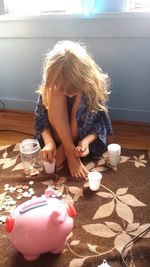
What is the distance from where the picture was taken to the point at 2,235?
1.13m

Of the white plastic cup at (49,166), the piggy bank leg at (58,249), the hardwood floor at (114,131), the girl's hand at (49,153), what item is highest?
the girl's hand at (49,153)

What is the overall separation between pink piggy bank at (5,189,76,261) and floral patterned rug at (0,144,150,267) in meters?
0.09

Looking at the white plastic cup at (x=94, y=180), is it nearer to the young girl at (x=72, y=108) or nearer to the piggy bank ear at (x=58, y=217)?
the young girl at (x=72, y=108)

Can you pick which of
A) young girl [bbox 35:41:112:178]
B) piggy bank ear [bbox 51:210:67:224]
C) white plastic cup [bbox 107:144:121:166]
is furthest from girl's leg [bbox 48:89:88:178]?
piggy bank ear [bbox 51:210:67:224]

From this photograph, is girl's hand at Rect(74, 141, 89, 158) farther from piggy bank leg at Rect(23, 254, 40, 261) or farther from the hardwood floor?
piggy bank leg at Rect(23, 254, 40, 261)

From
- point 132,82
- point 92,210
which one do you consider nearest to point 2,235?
point 92,210

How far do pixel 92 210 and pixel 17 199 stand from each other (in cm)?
32

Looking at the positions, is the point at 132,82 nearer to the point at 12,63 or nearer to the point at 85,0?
the point at 85,0

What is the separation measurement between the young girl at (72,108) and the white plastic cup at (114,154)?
3.6 inches

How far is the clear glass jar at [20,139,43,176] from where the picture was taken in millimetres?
1455

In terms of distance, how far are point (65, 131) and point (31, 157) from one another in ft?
0.69

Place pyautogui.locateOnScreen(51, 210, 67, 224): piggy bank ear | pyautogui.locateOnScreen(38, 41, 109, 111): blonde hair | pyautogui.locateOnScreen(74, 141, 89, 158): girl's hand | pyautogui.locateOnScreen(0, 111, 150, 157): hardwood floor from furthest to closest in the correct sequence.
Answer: pyautogui.locateOnScreen(0, 111, 150, 157): hardwood floor < pyautogui.locateOnScreen(74, 141, 89, 158): girl's hand < pyautogui.locateOnScreen(38, 41, 109, 111): blonde hair < pyautogui.locateOnScreen(51, 210, 67, 224): piggy bank ear

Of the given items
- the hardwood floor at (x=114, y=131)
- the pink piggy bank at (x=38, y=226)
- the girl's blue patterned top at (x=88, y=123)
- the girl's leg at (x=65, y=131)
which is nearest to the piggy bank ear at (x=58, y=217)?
the pink piggy bank at (x=38, y=226)

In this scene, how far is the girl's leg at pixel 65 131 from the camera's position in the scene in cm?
141
